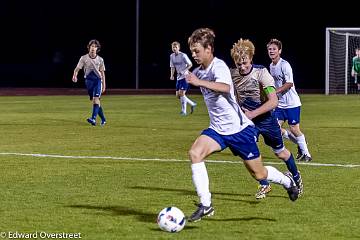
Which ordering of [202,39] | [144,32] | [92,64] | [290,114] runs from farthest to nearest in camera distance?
[144,32] < [92,64] < [290,114] < [202,39]

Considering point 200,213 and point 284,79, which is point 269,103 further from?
point 284,79

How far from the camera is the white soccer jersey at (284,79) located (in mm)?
14508

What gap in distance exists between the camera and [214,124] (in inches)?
368

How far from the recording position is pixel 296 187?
1018 cm

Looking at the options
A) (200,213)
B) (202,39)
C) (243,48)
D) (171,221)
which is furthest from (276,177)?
(202,39)

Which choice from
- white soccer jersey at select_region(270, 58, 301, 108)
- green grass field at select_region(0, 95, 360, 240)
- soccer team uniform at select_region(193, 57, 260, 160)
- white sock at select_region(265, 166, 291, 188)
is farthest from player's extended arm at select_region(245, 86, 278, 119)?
white soccer jersey at select_region(270, 58, 301, 108)

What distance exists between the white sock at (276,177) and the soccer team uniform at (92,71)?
15.0 metres

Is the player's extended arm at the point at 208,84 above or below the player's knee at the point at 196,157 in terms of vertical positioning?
above

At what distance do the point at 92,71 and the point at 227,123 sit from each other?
51.7ft

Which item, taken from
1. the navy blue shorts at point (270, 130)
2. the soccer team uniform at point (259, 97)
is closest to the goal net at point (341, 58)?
the soccer team uniform at point (259, 97)

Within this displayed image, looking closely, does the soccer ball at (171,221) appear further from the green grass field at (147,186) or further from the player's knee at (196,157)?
the player's knee at (196,157)

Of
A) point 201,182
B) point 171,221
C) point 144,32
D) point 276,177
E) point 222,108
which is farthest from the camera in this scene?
point 144,32

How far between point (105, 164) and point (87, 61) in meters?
10.5

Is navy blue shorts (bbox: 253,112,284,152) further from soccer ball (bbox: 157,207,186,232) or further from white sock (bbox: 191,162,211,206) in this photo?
soccer ball (bbox: 157,207,186,232)
